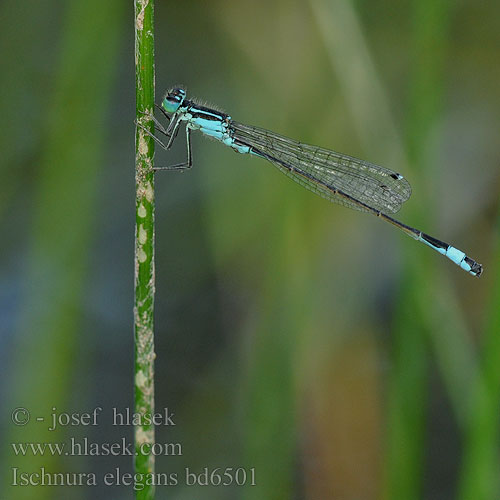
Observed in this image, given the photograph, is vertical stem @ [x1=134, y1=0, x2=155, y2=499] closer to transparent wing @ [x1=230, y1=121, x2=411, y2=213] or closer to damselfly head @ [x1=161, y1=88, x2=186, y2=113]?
damselfly head @ [x1=161, y1=88, x2=186, y2=113]

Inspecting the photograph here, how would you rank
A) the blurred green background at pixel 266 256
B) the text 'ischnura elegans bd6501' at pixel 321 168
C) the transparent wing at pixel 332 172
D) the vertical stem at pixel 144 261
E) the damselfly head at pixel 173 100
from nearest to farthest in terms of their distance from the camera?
1. the vertical stem at pixel 144 261
2. the blurred green background at pixel 266 256
3. the damselfly head at pixel 173 100
4. the text 'ischnura elegans bd6501' at pixel 321 168
5. the transparent wing at pixel 332 172

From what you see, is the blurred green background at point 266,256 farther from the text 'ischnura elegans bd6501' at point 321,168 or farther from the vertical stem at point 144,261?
the vertical stem at point 144,261

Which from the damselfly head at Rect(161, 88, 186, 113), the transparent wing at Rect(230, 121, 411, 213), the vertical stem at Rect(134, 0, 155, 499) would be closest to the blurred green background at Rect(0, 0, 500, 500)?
the transparent wing at Rect(230, 121, 411, 213)

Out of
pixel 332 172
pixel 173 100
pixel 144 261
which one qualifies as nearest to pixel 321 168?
pixel 332 172

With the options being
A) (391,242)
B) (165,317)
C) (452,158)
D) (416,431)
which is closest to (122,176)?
(165,317)

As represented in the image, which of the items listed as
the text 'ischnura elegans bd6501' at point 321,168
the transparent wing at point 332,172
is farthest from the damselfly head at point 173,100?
the transparent wing at point 332,172

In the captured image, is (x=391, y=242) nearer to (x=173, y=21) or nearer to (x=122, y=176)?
(x=122, y=176)

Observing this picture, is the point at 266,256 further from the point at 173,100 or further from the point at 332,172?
the point at 173,100
